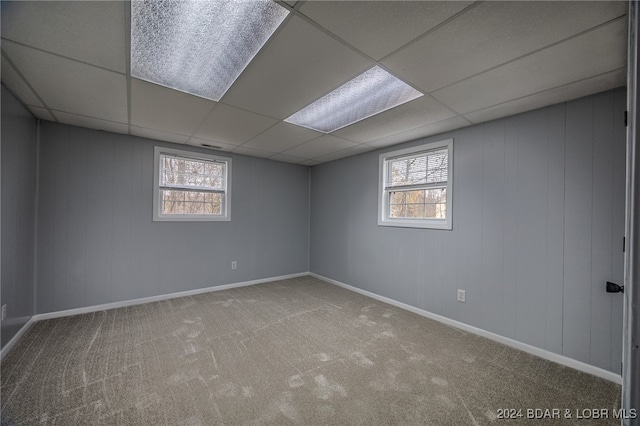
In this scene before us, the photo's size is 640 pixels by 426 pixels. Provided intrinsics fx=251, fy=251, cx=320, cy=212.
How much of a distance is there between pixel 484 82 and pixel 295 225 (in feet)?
12.7

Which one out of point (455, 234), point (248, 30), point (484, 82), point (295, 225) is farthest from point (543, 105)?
point (295, 225)

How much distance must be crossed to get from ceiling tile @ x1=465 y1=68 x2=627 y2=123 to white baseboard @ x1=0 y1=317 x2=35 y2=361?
474 cm


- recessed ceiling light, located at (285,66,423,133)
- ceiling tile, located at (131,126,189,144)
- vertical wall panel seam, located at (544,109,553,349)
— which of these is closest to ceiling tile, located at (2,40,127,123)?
ceiling tile, located at (131,126,189,144)

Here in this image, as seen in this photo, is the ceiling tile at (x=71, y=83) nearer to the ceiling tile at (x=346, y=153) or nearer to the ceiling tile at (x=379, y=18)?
the ceiling tile at (x=379, y=18)

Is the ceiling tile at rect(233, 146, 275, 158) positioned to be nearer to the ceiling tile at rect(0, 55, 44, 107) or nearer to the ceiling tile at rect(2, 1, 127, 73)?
the ceiling tile at rect(0, 55, 44, 107)

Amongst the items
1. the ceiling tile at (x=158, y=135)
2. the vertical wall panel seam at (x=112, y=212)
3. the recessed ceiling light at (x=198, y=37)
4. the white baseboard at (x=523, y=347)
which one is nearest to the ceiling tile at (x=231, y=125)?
the ceiling tile at (x=158, y=135)

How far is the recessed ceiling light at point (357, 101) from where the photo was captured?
79.1 inches

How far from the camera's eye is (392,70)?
1804 millimetres

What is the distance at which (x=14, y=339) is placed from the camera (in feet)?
7.68

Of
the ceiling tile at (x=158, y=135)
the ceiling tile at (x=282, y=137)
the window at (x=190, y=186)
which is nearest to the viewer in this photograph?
the ceiling tile at (x=282, y=137)

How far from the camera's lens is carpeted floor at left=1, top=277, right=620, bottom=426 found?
1610mm

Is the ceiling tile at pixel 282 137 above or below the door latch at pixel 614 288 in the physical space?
above

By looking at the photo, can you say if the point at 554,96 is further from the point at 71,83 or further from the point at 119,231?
the point at 119,231

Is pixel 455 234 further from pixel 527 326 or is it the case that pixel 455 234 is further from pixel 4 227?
pixel 4 227
